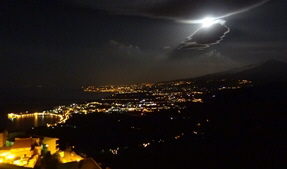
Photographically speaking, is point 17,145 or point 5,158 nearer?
point 5,158

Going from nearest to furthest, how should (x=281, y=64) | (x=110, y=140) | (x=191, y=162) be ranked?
(x=191, y=162) → (x=110, y=140) → (x=281, y=64)

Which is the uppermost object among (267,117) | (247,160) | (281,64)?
(281,64)

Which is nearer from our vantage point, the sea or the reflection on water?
the reflection on water

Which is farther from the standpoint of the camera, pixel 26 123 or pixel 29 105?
pixel 29 105

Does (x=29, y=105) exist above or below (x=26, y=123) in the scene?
above

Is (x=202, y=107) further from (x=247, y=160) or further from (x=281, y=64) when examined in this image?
(x=281, y=64)

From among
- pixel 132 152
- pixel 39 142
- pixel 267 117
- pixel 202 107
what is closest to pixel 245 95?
pixel 202 107

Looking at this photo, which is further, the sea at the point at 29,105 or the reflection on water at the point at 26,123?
the sea at the point at 29,105

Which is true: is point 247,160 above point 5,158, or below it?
below

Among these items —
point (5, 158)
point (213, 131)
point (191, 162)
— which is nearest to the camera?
point (5, 158)

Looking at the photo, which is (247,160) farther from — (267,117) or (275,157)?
(267,117)
